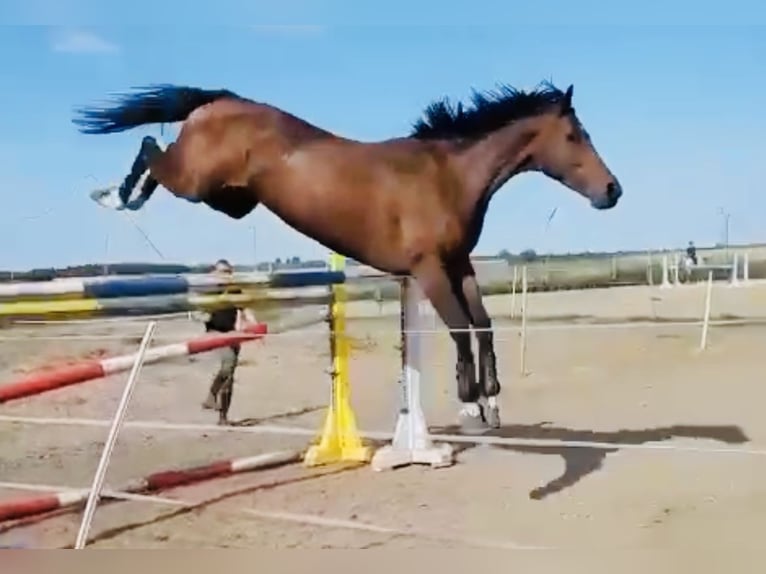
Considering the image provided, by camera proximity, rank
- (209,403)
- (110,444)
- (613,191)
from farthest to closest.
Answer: (209,403) → (613,191) → (110,444)

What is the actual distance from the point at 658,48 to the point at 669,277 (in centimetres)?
42

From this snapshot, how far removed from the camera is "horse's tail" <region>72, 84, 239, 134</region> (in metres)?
2.03

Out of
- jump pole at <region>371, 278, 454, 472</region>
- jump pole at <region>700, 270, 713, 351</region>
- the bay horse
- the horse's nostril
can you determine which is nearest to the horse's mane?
the bay horse

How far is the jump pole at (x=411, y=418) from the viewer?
6.64ft

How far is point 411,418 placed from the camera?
2.05 m

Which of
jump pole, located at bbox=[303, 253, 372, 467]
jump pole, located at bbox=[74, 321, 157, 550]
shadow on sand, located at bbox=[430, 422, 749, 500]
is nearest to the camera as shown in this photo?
jump pole, located at bbox=[74, 321, 157, 550]

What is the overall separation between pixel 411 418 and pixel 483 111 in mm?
595

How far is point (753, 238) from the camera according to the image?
200 centimetres

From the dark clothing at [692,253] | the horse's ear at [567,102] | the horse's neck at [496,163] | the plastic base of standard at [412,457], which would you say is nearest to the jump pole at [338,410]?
the plastic base of standard at [412,457]

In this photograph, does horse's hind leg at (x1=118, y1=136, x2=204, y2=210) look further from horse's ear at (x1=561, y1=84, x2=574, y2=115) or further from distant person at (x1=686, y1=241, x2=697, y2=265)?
distant person at (x1=686, y1=241, x2=697, y2=265)

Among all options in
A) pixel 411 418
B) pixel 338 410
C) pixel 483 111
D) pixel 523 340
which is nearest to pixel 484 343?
pixel 523 340

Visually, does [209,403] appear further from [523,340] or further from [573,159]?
[573,159]

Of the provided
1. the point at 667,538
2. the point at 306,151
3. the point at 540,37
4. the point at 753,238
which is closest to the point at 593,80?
the point at 540,37

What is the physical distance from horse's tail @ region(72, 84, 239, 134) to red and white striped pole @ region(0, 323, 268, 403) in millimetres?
423
